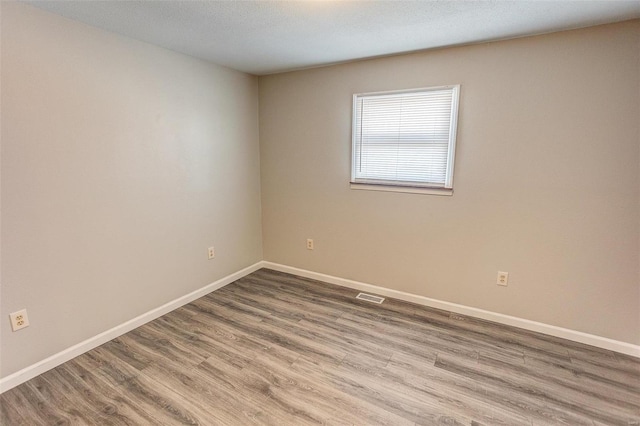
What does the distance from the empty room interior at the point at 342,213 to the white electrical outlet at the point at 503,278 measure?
0.06 m

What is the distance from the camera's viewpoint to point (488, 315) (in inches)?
103

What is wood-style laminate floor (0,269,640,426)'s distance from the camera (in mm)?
1675

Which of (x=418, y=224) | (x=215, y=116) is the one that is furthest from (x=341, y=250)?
(x=215, y=116)

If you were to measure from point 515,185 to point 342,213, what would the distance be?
59.9 inches

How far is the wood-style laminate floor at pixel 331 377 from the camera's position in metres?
1.67

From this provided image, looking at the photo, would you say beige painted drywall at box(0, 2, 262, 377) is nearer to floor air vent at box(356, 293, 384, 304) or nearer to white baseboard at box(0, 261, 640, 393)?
white baseboard at box(0, 261, 640, 393)

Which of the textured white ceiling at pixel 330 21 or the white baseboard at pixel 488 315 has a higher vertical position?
the textured white ceiling at pixel 330 21

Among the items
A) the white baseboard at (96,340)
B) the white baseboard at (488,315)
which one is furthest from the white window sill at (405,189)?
the white baseboard at (96,340)

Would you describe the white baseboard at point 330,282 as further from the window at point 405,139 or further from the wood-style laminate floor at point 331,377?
the window at point 405,139

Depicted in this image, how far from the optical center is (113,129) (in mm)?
2240

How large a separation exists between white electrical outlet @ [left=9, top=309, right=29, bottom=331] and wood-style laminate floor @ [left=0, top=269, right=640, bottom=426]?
0.35 meters

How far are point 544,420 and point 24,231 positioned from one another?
312 cm

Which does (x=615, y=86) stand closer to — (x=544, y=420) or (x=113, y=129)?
(x=544, y=420)

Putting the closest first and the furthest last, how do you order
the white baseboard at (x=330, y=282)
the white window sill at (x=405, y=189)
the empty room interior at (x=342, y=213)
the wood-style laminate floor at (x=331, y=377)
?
1. the wood-style laminate floor at (x=331, y=377)
2. the empty room interior at (x=342, y=213)
3. the white baseboard at (x=330, y=282)
4. the white window sill at (x=405, y=189)
